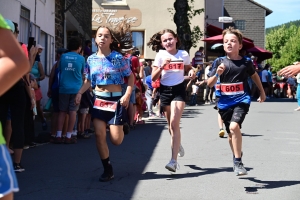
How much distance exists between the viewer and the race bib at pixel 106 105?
7003mm

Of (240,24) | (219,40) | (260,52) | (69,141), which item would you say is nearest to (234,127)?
(69,141)

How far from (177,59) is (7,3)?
6.50 metres

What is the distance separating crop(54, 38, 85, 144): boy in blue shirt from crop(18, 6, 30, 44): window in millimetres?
4491

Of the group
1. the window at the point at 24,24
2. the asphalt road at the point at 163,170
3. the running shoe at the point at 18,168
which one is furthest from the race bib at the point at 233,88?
the window at the point at 24,24

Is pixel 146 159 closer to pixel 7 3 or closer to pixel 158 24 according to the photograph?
pixel 7 3

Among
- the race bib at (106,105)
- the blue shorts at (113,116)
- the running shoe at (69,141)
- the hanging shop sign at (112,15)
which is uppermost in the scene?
the hanging shop sign at (112,15)

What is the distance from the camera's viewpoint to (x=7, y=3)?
13.3 meters

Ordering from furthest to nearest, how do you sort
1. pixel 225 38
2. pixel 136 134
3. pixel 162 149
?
pixel 136 134, pixel 162 149, pixel 225 38

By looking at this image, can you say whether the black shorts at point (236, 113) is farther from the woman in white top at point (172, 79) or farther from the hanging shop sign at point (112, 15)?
the hanging shop sign at point (112, 15)

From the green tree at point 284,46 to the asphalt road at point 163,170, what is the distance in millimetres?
93458

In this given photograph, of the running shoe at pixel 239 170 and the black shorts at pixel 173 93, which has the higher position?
the black shorts at pixel 173 93

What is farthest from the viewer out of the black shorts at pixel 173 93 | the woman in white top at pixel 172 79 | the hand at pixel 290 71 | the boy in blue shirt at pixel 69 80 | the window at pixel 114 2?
the window at pixel 114 2

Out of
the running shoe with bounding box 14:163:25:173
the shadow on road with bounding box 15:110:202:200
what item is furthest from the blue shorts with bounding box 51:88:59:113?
the running shoe with bounding box 14:163:25:173

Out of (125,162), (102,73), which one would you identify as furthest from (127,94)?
(125,162)
